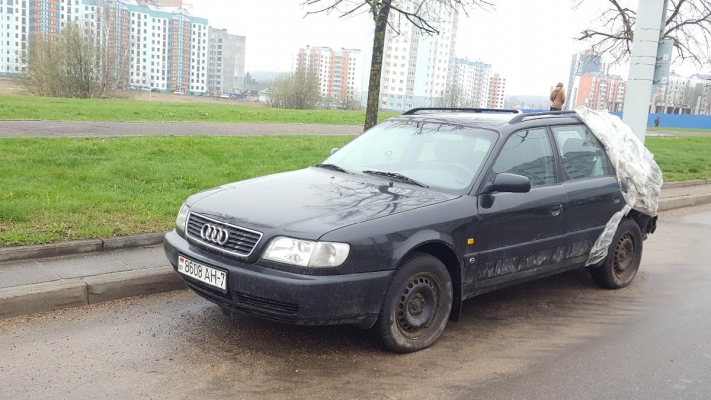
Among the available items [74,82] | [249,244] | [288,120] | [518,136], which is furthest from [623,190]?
[74,82]

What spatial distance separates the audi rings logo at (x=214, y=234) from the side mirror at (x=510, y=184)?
2.02 m

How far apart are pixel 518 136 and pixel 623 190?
1.57 m

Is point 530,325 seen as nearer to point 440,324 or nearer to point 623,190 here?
point 440,324

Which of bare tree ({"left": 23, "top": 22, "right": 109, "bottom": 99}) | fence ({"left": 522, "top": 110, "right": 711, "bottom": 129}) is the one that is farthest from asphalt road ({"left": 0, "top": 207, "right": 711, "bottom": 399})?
fence ({"left": 522, "top": 110, "right": 711, "bottom": 129})

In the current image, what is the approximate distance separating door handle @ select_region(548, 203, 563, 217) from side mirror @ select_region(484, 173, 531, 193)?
64cm

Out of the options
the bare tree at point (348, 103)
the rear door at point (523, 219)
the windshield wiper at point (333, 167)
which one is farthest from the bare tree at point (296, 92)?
the rear door at point (523, 219)

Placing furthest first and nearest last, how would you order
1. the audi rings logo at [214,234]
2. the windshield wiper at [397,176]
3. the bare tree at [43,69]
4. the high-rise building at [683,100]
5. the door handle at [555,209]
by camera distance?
the high-rise building at [683,100] → the bare tree at [43,69] → the door handle at [555,209] → the windshield wiper at [397,176] → the audi rings logo at [214,234]

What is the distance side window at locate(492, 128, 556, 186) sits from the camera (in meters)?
5.27

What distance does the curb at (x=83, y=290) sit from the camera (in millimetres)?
4812

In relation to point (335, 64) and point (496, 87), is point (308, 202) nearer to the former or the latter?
point (496, 87)

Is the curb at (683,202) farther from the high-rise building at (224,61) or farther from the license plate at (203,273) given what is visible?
the high-rise building at (224,61)

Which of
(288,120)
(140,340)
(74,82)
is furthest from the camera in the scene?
(74,82)

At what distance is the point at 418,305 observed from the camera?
14.9 feet

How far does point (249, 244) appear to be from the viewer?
4156 mm
